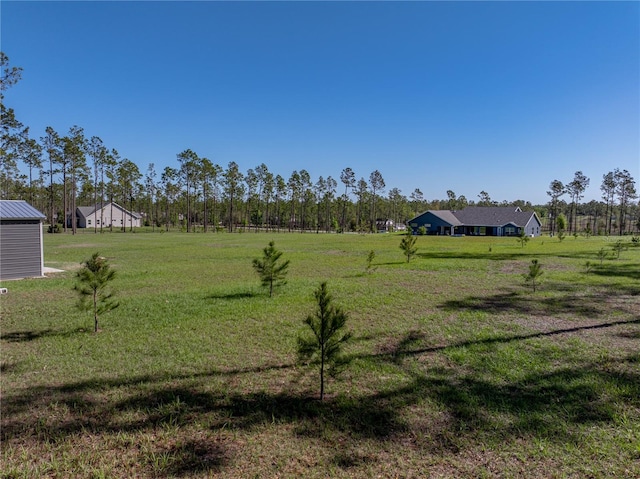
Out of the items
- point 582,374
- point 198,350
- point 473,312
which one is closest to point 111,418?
point 198,350

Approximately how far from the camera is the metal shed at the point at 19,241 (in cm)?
1227

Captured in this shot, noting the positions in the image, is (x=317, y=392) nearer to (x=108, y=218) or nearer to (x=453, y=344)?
(x=453, y=344)

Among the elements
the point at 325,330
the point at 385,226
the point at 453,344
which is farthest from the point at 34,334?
the point at 385,226

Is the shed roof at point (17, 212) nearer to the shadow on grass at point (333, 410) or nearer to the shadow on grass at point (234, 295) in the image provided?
A: the shadow on grass at point (234, 295)

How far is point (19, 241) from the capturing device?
12570 mm

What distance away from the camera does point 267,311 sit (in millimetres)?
8422

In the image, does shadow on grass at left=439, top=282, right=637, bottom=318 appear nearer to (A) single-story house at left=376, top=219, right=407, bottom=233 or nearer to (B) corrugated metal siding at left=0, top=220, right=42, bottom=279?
(B) corrugated metal siding at left=0, top=220, right=42, bottom=279

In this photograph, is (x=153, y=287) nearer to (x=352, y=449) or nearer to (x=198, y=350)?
(x=198, y=350)

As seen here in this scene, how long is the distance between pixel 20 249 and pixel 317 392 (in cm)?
1366

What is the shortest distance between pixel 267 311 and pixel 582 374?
19.7 ft

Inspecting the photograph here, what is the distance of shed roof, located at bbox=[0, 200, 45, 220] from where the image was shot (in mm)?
12156

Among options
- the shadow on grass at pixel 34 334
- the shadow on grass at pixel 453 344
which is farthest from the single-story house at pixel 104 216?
the shadow on grass at pixel 453 344

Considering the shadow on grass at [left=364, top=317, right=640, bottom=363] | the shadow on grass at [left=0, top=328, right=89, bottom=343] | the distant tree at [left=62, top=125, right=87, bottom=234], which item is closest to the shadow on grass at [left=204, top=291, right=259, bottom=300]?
the shadow on grass at [left=0, top=328, right=89, bottom=343]

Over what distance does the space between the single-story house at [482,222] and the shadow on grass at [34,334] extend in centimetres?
6373
